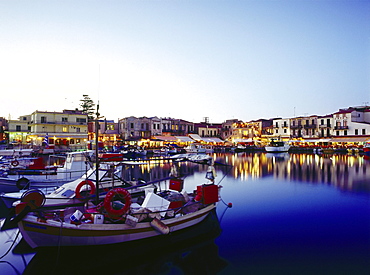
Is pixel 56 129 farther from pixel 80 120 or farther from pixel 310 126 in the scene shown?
pixel 310 126

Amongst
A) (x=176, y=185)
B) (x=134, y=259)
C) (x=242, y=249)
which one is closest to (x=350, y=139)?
(x=176, y=185)

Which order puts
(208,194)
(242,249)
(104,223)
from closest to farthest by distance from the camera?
1. (104,223)
2. (242,249)
3. (208,194)

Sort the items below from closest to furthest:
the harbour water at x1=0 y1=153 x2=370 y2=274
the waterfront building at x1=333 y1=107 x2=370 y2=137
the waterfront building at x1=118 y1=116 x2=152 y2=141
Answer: the harbour water at x1=0 y1=153 x2=370 y2=274
the waterfront building at x1=333 y1=107 x2=370 y2=137
the waterfront building at x1=118 y1=116 x2=152 y2=141

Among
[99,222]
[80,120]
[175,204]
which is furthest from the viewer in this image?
[80,120]

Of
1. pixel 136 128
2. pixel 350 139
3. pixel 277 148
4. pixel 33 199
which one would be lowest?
pixel 277 148

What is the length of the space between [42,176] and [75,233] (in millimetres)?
10910

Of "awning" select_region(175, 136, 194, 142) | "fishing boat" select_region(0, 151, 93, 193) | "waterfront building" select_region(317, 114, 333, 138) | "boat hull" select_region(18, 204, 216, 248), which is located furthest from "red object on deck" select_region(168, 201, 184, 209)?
"waterfront building" select_region(317, 114, 333, 138)

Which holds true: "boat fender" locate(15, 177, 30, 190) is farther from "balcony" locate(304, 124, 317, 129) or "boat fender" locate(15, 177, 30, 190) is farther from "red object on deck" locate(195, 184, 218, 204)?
"balcony" locate(304, 124, 317, 129)

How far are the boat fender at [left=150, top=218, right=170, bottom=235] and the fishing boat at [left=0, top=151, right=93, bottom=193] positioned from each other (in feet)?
23.4

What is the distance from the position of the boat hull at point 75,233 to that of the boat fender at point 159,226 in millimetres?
175

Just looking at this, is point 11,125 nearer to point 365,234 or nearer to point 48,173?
point 48,173

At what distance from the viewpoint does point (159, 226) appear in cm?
935

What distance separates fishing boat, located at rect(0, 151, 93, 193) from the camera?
15.5m

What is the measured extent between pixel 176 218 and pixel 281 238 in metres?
4.76
